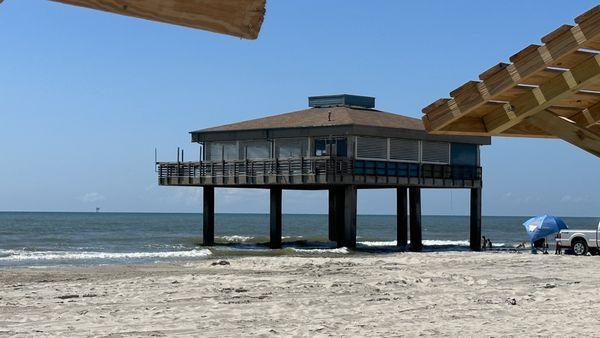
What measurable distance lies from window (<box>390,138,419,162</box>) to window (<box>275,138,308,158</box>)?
153 inches

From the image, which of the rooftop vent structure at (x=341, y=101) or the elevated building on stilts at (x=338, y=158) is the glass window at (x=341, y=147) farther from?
the rooftop vent structure at (x=341, y=101)

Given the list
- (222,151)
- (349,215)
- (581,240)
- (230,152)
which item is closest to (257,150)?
(230,152)

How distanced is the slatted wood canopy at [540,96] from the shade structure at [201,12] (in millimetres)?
2664

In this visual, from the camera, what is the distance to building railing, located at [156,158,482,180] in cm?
3659

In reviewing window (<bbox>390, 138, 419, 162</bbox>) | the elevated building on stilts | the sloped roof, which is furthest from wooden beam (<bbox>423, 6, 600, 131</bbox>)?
window (<bbox>390, 138, 419, 162</bbox>)

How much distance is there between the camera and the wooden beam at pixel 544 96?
19.3 feet

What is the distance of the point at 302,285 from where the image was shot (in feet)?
62.1

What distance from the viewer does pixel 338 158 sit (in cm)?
3659

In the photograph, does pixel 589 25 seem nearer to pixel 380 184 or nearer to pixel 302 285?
pixel 302 285

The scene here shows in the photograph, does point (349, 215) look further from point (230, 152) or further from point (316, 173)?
point (230, 152)

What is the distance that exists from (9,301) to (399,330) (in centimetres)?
828

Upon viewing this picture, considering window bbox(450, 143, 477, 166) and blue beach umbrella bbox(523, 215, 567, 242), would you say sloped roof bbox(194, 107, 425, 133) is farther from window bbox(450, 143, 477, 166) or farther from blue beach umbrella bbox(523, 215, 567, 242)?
blue beach umbrella bbox(523, 215, 567, 242)

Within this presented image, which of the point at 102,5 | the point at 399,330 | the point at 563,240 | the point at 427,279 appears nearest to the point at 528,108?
the point at 102,5

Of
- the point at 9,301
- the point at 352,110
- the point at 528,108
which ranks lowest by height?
the point at 9,301
